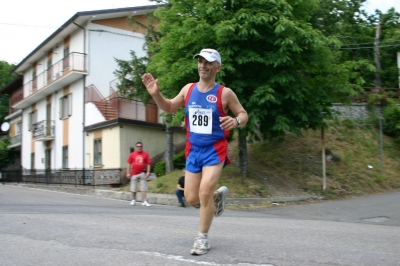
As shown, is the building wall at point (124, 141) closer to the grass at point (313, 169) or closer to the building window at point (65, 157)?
the building window at point (65, 157)

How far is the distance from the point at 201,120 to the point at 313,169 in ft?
45.8

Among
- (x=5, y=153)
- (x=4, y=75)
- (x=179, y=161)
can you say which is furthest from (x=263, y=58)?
(x=4, y=75)

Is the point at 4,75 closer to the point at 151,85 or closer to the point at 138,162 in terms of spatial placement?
the point at 138,162

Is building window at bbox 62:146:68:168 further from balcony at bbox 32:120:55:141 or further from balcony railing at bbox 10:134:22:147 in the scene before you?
balcony railing at bbox 10:134:22:147

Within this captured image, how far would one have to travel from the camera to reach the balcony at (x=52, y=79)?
29391mm

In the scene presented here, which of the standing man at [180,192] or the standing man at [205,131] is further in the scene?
the standing man at [180,192]

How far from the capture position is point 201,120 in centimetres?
517

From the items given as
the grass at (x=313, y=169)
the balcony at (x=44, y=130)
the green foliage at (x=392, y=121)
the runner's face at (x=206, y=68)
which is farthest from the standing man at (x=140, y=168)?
the balcony at (x=44, y=130)

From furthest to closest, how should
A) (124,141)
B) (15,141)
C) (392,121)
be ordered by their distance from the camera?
(15,141)
(124,141)
(392,121)

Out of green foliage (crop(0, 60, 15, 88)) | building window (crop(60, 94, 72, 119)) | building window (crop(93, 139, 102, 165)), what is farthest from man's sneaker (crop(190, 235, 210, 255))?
green foliage (crop(0, 60, 15, 88))

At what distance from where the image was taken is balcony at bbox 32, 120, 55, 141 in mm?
34594

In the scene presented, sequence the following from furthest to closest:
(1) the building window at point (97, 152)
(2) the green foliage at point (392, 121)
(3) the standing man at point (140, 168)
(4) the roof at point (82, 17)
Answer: (4) the roof at point (82, 17) → (1) the building window at point (97, 152) → (2) the green foliage at point (392, 121) → (3) the standing man at point (140, 168)

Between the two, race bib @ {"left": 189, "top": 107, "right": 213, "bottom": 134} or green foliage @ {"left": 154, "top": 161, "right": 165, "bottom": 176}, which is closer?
race bib @ {"left": 189, "top": 107, "right": 213, "bottom": 134}

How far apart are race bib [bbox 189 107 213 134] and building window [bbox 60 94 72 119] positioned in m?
27.2
